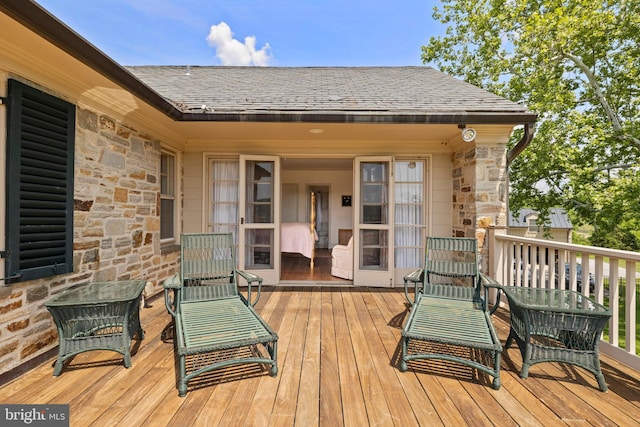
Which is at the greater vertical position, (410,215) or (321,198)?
(321,198)

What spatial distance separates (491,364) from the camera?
94.1 inches

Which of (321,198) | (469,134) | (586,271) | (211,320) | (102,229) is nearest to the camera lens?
(211,320)

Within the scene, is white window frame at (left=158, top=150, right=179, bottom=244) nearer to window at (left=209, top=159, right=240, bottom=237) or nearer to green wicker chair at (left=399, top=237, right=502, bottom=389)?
window at (left=209, top=159, right=240, bottom=237)

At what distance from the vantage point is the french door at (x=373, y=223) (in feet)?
15.5

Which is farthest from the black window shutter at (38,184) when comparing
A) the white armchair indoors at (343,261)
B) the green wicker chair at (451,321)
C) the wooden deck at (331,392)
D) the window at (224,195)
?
the white armchair indoors at (343,261)

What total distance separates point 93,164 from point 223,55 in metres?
17.5

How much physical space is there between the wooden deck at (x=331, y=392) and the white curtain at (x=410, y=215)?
2.21 metres

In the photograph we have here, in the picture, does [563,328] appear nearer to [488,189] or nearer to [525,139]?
[488,189]

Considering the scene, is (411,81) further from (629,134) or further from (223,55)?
(223,55)

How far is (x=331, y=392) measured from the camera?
2012 mm

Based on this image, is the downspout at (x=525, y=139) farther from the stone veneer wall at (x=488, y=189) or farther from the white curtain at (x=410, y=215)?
the white curtain at (x=410, y=215)

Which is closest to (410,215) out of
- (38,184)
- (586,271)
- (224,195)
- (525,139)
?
Answer: (525,139)

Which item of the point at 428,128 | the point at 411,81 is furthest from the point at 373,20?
the point at 428,128

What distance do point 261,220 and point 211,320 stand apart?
2.47 meters
